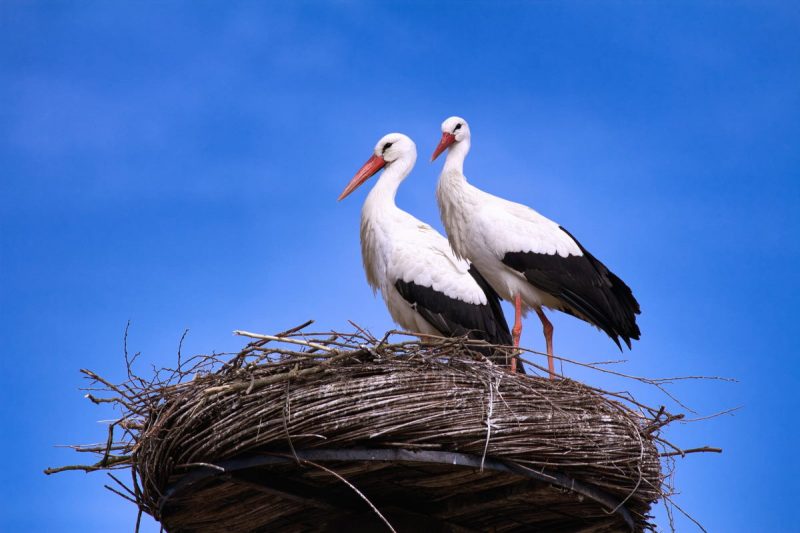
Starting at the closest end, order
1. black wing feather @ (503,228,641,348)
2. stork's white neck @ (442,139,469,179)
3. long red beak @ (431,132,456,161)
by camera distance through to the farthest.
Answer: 1. black wing feather @ (503,228,641,348)
2. stork's white neck @ (442,139,469,179)
3. long red beak @ (431,132,456,161)

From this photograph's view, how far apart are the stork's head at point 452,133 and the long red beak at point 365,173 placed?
47 cm

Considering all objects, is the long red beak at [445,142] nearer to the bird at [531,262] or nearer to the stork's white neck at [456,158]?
the stork's white neck at [456,158]

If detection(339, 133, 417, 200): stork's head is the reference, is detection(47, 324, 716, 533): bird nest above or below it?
below

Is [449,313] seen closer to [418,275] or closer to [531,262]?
[418,275]

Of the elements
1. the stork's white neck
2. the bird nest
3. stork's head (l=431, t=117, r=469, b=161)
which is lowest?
the bird nest

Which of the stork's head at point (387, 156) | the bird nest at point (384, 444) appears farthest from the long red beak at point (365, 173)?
the bird nest at point (384, 444)

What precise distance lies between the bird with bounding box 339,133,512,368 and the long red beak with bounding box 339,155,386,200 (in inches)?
3.6

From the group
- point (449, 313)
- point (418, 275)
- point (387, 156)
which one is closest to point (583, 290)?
point (449, 313)

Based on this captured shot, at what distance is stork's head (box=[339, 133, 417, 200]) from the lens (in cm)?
727

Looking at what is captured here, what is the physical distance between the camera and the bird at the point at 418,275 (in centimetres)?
669

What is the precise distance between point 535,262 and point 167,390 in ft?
8.42

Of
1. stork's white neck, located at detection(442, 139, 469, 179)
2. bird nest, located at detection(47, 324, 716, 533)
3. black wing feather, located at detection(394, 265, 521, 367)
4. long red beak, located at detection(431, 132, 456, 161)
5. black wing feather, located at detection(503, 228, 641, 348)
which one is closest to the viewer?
bird nest, located at detection(47, 324, 716, 533)

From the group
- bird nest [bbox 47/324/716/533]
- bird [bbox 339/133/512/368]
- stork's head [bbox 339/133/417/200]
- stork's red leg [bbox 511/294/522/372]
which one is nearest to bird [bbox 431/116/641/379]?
stork's red leg [bbox 511/294/522/372]

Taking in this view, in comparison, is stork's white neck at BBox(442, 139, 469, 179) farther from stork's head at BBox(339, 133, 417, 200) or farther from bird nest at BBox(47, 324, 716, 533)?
bird nest at BBox(47, 324, 716, 533)
